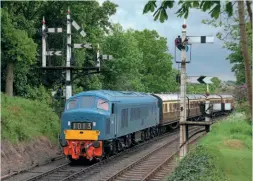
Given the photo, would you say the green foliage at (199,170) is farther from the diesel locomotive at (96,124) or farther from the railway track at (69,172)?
the diesel locomotive at (96,124)

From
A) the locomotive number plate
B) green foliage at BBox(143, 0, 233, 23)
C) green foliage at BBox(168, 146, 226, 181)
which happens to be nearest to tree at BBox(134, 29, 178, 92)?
the locomotive number plate

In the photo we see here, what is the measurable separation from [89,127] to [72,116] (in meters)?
0.93

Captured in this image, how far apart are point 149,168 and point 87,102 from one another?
163 inches

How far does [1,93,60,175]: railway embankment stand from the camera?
19.1 metres

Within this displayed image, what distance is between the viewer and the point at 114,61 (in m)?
43.5

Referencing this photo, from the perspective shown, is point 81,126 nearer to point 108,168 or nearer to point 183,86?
point 108,168

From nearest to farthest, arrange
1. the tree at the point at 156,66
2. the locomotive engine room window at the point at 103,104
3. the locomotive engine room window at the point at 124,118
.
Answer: the locomotive engine room window at the point at 103,104 → the locomotive engine room window at the point at 124,118 → the tree at the point at 156,66

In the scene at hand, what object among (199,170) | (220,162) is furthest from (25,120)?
(199,170)

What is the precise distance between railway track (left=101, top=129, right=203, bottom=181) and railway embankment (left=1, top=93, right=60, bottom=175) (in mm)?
4103

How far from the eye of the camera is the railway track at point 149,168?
1716 centimetres

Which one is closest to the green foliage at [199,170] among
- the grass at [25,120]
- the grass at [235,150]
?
the grass at [235,150]

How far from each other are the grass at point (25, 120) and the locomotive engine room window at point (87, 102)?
3.11 meters

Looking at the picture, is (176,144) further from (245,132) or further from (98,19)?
(98,19)

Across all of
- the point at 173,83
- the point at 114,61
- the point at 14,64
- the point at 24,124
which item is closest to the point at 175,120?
the point at 114,61
